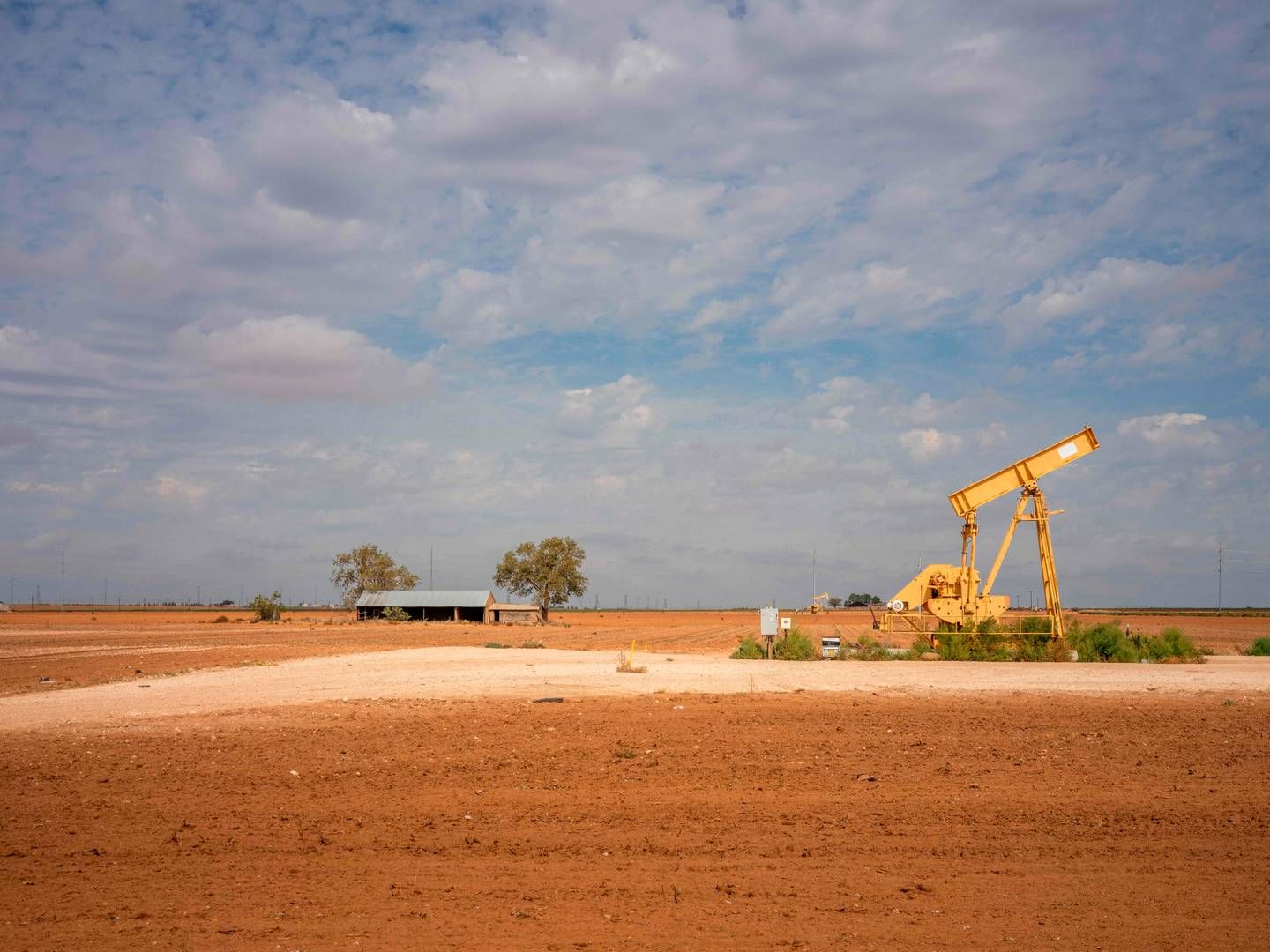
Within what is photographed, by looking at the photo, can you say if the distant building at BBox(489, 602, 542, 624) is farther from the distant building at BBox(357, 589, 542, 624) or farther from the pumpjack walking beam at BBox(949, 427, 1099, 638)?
the pumpjack walking beam at BBox(949, 427, 1099, 638)

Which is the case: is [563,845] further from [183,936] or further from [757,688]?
[757,688]

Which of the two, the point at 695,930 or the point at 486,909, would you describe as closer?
the point at 695,930

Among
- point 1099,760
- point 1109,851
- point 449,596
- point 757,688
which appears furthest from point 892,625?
point 449,596

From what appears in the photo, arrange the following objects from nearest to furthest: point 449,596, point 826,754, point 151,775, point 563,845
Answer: point 563,845 < point 151,775 < point 826,754 < point 449,596

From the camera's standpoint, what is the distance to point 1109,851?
927cm

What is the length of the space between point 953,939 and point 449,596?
10231 cm

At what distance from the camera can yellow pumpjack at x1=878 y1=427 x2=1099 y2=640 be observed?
35.5 metres

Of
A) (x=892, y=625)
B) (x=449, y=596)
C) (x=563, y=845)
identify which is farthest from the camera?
(x=449, y=596)

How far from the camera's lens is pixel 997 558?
120ft

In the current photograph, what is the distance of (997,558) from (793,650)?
27.6 ft

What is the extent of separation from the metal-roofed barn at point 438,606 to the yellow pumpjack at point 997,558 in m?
73.1

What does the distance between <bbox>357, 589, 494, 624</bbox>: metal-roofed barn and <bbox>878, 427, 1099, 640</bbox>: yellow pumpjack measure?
73.1 m

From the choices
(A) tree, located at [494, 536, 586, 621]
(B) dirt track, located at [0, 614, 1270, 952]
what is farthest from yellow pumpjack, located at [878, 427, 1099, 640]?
(A) tree, located at [494, 536, 586, 621]

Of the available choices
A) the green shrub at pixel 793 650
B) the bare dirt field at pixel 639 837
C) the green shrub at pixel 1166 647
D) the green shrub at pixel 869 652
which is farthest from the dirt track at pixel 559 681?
the bare dirt field at pixel 639 837
